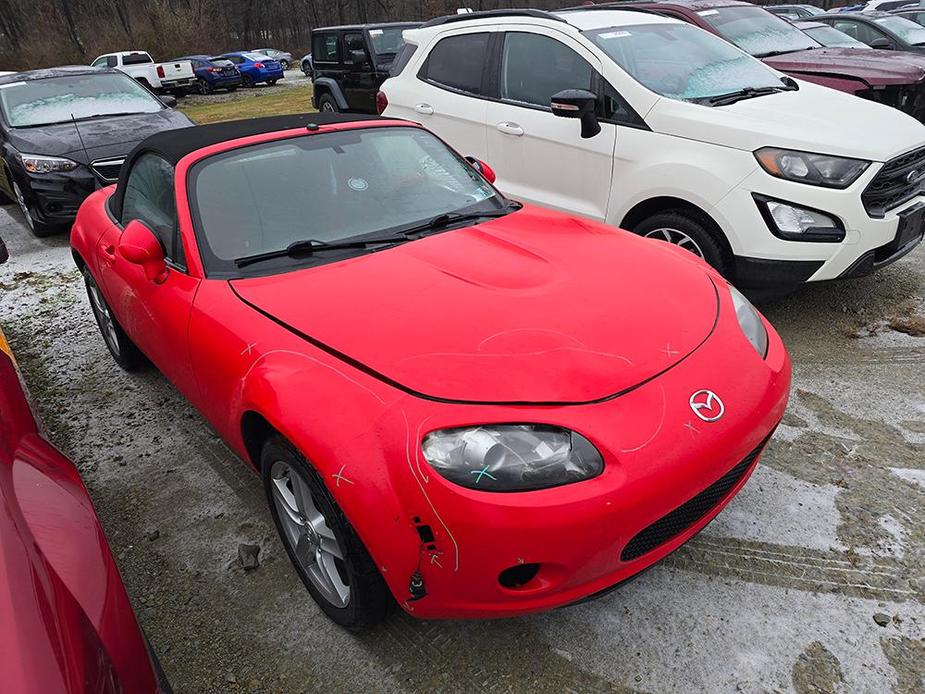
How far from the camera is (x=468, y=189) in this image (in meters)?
3.11

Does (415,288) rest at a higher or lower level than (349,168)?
lower

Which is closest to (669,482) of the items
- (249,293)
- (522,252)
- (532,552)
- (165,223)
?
(532,552)

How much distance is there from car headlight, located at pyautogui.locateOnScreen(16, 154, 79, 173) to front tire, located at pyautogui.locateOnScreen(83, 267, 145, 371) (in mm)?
3060

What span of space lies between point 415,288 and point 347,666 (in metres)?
1.26

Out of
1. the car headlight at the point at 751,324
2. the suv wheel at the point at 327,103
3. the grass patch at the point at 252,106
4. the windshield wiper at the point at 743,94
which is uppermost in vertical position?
the windshield wiper at the point at 743,94

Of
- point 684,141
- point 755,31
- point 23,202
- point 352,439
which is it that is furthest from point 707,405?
point 23,202

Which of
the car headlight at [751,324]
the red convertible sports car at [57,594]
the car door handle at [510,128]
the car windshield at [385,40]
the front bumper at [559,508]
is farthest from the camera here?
the car windshield at [385,40]

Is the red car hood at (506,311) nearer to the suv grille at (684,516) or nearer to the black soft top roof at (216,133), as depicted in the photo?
the suv grille at (684,516)

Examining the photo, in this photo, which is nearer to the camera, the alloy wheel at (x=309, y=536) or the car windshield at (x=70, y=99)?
the alloy wheel at (x=309, y=536)

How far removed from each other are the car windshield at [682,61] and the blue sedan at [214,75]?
2520 centimetres

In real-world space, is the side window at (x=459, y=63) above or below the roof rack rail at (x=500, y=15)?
below

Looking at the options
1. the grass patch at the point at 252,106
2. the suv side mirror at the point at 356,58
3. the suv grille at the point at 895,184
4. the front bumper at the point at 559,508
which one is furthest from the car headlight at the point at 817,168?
the grass patch at the point at 252,106

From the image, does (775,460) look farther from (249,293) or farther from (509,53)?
(509,53)

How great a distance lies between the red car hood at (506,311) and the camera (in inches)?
71.9
